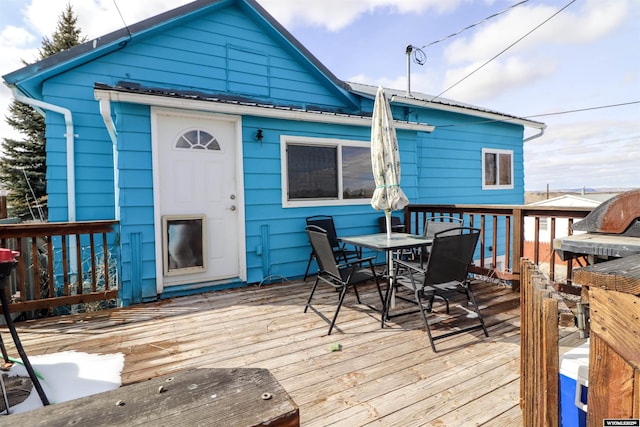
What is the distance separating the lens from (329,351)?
249 centimetres

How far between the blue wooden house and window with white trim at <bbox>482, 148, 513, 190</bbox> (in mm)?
3218

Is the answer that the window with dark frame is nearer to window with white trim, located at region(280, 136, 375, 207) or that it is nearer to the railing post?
window with white trim, located at region(280, 136, 375, 207)

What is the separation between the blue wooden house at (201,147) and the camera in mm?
3834

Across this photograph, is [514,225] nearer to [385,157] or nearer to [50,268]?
[385,157]

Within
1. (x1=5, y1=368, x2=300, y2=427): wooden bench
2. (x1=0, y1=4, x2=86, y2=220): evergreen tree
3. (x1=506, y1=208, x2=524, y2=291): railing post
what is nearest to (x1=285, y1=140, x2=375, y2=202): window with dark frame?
(x1=506, y1=208, x2=524, y2=291): railing post

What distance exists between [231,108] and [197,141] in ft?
2.05

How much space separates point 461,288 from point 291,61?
5106 mm

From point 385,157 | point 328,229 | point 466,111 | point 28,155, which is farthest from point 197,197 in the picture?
point 28,155

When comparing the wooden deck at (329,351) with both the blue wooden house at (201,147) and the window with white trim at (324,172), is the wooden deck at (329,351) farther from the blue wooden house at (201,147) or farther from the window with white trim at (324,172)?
the window with white trim at (324,172)

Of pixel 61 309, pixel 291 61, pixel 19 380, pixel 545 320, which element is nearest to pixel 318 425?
pixel 545 320

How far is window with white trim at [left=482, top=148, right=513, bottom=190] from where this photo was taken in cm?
808

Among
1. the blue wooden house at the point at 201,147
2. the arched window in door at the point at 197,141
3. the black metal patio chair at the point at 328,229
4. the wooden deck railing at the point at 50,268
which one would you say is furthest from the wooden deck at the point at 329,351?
the arched window in door at the point at 197,141

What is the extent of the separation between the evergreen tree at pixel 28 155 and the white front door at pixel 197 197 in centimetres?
989

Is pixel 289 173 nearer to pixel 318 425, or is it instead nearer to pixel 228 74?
pixel 228 74
